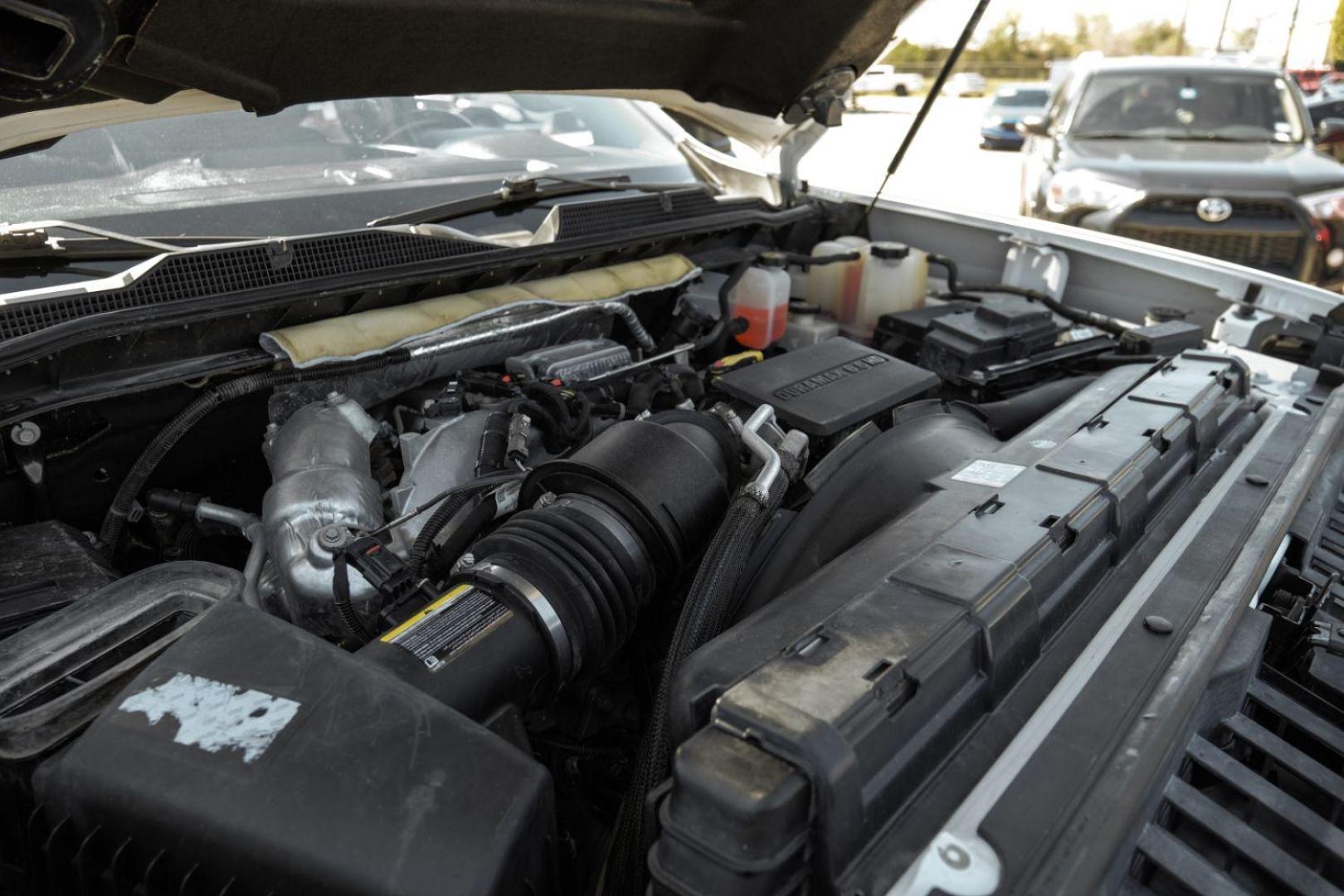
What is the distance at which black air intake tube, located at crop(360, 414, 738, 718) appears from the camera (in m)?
1.18

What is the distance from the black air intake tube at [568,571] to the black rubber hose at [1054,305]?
1394 millimetres

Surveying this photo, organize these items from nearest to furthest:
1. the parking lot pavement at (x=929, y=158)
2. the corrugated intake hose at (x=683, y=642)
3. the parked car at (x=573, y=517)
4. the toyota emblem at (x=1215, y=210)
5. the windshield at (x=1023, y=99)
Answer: the parked car at (x=573, y=517), the corrugated intake hose at (x=683, y=642), the toyota emblem at (x=1215, y=210), the parking lot pavement at (x=929, y=158), the windshield at (x=1023, y=99)

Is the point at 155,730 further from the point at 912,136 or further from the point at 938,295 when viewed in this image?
the point at 938,295

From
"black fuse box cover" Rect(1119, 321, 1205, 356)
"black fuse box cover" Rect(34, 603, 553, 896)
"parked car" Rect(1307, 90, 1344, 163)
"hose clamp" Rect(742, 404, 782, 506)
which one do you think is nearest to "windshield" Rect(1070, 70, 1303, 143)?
"black fuse box cover" Rect(1119, 321, 1205, 356)

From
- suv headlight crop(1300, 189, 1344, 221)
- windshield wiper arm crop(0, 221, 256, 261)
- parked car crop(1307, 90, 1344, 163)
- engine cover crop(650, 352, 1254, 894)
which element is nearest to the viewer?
engine cover crop(650, 352, 1254, 894)

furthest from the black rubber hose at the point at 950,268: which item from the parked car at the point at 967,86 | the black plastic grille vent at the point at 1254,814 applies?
the parked car at the point at 967,86

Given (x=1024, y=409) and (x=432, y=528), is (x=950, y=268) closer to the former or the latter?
(x=1024, y=409)

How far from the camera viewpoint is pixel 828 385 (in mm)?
1824

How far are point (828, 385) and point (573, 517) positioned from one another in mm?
692

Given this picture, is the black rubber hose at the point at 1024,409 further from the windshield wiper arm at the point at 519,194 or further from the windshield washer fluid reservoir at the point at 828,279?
the windshield wiper arm at the point at 519,194

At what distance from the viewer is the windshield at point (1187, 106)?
20.7ft

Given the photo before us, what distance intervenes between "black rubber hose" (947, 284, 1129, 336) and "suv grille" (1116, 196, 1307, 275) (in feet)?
11.5

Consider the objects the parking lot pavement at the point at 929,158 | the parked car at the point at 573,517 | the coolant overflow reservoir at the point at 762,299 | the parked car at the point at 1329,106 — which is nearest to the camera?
the parked car at the point at 573,517

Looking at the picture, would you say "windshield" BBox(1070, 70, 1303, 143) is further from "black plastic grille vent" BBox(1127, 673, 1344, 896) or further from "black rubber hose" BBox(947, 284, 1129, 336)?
"black plastic grille vent" BBox(1127, 673, 1344, 896)
